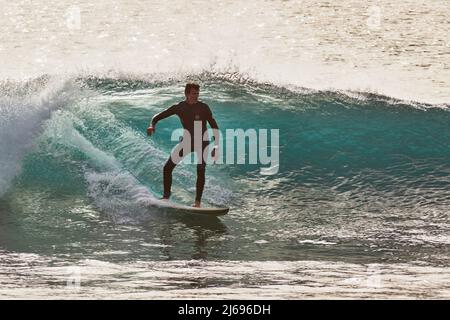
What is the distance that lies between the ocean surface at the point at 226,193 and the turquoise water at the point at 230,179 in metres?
0.03

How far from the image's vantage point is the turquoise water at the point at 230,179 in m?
11.5

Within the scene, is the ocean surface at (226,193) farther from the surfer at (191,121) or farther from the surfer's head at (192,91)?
the surfer's head at (192,91)

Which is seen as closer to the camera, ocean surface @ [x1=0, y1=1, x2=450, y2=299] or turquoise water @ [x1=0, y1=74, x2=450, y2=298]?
ocean surface @ [x1=0, y1=1, x2=450, y2=299]

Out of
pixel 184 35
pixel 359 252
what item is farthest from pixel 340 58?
pixel 359 252

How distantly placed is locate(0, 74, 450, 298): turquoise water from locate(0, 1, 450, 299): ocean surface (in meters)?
0.03

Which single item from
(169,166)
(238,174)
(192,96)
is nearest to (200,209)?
(169,166)

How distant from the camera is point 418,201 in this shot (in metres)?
14.3

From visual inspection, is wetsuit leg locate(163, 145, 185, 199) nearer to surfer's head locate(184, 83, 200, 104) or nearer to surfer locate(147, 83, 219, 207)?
surfer locate(147, 83, 219, 207)

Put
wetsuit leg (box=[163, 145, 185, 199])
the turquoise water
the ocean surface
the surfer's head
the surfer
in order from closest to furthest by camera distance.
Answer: the ocean surface < the turquoise water < the surfer's head < the surfer < wetsuit leg (box=[163, 145, 185, 199])

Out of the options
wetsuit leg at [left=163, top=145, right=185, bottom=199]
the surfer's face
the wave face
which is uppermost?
the surfer's face

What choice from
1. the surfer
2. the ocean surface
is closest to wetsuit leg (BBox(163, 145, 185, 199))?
the surfer

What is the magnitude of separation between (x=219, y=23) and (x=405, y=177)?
26289mm

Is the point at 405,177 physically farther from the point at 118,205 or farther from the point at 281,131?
the point at 118,205

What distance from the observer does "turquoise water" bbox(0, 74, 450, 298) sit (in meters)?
11.5
